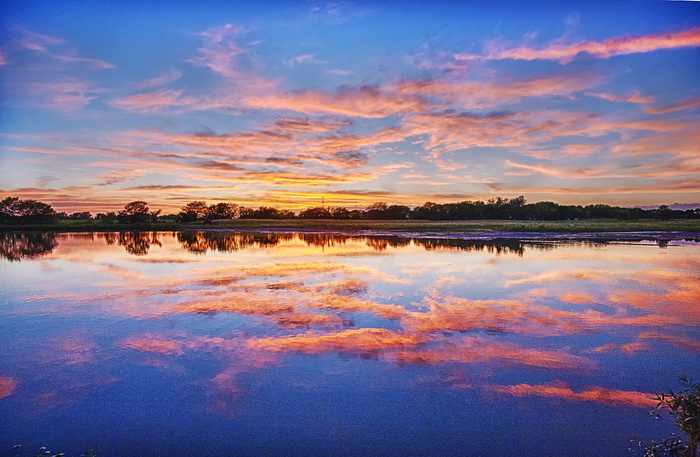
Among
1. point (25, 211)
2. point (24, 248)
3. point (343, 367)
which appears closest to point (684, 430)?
point (343, 367)

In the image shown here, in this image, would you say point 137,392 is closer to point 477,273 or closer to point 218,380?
point 218,380

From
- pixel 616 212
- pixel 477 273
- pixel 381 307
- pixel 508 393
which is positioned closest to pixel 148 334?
pixel 381 307

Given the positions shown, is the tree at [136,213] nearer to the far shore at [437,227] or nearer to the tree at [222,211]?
the far shore at [437,227]

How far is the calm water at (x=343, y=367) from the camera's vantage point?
4.70 m

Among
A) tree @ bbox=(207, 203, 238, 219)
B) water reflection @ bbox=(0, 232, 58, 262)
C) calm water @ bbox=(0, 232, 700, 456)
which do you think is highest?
tree @ bbox=(207, 203, 238, 219)

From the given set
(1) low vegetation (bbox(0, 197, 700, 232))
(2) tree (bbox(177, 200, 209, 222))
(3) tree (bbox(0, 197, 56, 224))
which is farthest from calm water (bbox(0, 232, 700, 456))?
(2) tree (bbox(177, 200, 209, 222))

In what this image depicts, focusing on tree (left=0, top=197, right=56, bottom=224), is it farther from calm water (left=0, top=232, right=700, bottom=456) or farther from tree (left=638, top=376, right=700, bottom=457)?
tree (left=638, top=376, right=700, bottom=457)

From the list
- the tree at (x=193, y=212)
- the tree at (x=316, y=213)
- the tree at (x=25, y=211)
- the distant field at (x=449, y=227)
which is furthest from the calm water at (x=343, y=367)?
the tree at (x=316, y=213)

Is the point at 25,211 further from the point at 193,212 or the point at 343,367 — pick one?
the point at 343,367

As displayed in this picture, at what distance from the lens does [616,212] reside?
Answer: 130 meters

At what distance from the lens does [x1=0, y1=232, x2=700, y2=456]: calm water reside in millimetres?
4695

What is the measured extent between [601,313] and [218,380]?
10.0 m

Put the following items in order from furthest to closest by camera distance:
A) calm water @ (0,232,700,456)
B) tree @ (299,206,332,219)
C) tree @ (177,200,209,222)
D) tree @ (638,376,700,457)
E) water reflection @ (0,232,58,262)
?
tree @ (299,206,332,219), tree @ (177,200,209,222), water reflection @ (0,232,58,262), calm water @ (0,232,700,456), tree @ (638,376,700,457)

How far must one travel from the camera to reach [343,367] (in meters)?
6.62
